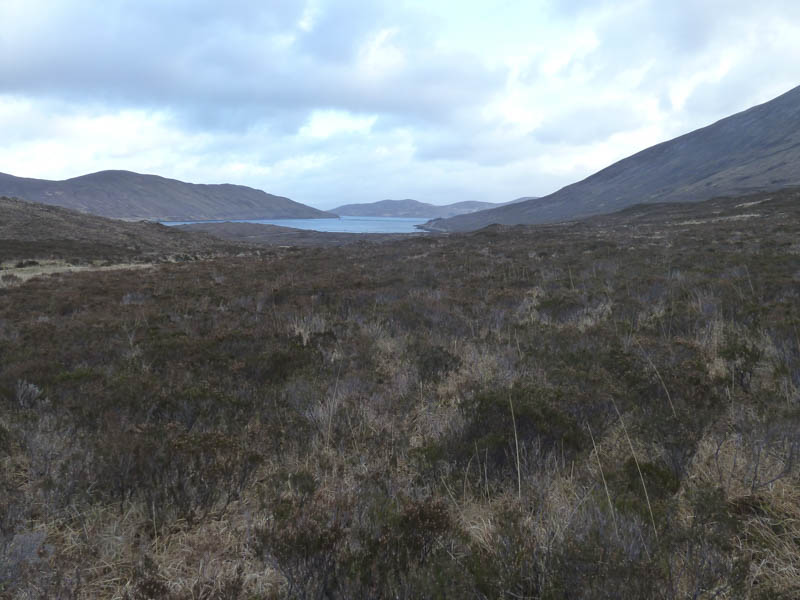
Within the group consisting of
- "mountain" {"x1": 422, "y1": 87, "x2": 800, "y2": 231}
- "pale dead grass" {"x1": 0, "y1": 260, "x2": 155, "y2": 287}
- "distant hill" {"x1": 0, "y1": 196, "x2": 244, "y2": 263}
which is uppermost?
"mountain" {"x1": 422, "y1": 87, "x2": 800, "y2": 231}

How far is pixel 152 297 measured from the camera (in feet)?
37.1

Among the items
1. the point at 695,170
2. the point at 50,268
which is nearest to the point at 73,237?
the point at 50,268

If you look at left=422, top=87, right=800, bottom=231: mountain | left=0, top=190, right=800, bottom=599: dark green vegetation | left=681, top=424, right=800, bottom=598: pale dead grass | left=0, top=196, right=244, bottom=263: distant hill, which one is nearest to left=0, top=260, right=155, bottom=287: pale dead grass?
left=0, top=196, right=244, bottom=263: distant hill

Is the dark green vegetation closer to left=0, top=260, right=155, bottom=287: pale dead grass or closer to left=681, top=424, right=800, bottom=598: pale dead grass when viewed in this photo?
left=681, top=424, right=800, bottom=598: pale dead grass

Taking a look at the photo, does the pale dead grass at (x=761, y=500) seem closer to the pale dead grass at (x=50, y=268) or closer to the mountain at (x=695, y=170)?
the pale dead grass at (x=50, y=268)

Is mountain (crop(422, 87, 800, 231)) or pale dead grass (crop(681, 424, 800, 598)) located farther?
mountain (crop(422, 87, 800, 231))

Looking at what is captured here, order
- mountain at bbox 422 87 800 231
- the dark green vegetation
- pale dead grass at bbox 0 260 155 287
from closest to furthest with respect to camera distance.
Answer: the dark green vegetation, pale dead grass at bbox 0 260 155 287, mountain at bbox 422 87 800 231

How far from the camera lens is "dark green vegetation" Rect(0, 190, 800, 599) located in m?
1.84

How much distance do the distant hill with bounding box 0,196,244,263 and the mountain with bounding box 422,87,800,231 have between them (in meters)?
90.1

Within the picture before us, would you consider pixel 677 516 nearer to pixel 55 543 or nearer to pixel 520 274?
pixel 55 543

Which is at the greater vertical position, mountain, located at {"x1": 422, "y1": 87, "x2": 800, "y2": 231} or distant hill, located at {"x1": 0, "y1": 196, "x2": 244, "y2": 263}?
mountain, located at {"x1": 422, "y1": 87, "x2": 800, "y2": 231}

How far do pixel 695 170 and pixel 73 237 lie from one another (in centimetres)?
14764

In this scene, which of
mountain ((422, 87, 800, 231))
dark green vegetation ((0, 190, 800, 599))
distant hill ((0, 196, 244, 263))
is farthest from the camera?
mountain ((422, 87, 800, 231))

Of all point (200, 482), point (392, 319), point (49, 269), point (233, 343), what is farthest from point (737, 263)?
point (49, 269)
